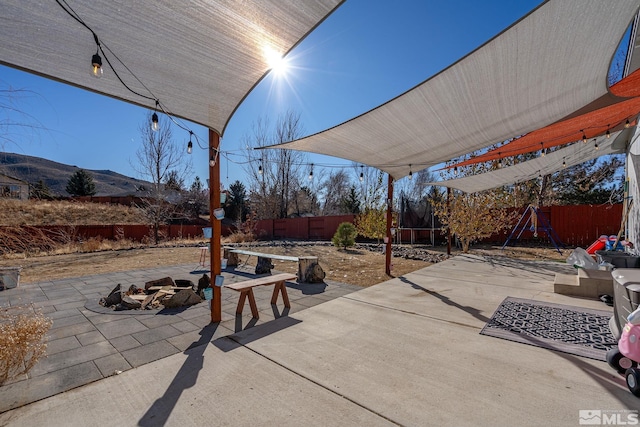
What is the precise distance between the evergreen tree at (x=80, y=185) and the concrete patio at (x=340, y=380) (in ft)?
99.0

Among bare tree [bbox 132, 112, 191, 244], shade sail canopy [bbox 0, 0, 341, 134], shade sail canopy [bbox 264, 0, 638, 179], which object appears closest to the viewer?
shade sail canopy [bbox 0, 0, 341, 134]

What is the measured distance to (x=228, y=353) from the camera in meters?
2.46

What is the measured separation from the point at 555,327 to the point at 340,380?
2.47 meters

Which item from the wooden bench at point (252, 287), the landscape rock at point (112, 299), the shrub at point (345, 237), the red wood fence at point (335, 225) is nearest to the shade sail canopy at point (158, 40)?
the wooden bench at point (252, 287)

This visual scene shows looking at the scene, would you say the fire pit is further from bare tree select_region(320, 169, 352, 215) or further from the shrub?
bare tree select_region(320, 169, 352, 215)

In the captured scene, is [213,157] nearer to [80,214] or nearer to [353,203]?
[353,203]

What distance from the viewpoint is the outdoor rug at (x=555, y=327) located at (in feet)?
8.15

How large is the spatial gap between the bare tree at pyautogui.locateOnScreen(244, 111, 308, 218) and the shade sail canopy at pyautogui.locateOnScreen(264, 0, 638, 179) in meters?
16.6

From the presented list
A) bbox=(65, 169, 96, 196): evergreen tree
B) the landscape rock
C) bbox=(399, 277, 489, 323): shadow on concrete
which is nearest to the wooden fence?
bbox=(399, 277, 489, 323): shadow on concrete

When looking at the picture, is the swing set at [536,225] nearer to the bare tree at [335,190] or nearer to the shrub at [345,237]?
the shrub at [345,237]

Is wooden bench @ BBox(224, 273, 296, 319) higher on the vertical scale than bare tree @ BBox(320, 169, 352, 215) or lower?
lower

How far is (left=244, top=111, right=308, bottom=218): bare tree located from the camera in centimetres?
2125

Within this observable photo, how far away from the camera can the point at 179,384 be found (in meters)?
1.98

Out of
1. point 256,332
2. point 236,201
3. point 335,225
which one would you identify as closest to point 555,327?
point 256,332
